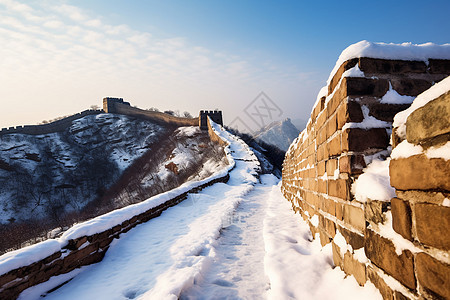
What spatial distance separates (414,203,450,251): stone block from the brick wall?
3099mm

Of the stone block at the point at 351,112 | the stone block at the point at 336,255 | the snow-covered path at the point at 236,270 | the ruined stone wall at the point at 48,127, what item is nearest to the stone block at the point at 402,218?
the stone block at the point at 351,112

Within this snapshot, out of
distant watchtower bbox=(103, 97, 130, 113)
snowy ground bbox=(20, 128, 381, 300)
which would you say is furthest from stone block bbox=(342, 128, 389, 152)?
distant watchtower bbox=(103, 97, 130, 113)

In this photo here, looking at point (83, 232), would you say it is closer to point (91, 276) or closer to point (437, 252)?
point (91, 276)

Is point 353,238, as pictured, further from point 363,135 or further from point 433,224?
point 433,224

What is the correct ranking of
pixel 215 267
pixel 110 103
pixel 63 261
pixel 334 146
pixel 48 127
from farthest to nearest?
pixel 110 103, pixel 48 127, pixel 63 261, pixel 215 267, pixel 334 146

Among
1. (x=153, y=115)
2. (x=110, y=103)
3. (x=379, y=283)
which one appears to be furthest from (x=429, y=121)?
(x=110, y=103)

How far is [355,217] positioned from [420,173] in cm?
66

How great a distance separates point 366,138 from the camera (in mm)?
1319

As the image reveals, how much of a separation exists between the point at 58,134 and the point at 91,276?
5419 centimetres

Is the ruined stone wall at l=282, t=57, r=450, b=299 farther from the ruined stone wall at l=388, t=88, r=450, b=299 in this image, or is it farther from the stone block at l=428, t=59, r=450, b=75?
the ruined stone wall at l=388, t=88, r=450, b=299

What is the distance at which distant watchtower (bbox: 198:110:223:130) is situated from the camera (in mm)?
42312

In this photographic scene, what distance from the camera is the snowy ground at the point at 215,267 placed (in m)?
1.71

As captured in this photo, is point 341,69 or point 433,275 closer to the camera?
point 433,275

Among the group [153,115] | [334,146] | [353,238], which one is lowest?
[353,238]
